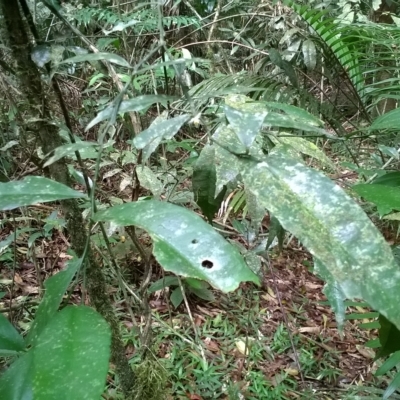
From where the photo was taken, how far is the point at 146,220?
1.49 ft

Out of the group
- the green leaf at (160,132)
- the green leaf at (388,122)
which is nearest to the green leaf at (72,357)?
the green leaf at (160,132)

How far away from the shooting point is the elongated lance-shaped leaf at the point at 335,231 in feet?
1.21

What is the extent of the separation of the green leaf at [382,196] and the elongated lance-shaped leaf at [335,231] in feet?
0.61

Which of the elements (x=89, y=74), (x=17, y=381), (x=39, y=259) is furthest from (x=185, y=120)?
A: (x=89, y=74)

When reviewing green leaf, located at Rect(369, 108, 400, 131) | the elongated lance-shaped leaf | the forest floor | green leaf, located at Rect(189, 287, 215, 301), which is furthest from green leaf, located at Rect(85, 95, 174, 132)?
green leaf, located at Rect(189, 287, 215, 301)

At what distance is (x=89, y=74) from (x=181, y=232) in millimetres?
2289

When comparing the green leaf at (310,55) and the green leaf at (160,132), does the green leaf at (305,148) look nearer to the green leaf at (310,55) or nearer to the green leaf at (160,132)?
the green leaf at (160,132)

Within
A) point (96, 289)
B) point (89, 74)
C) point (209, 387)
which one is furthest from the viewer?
point (89, 74)

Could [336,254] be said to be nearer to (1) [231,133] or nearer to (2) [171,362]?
(1) [231,133]

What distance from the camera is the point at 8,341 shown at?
0.55 m

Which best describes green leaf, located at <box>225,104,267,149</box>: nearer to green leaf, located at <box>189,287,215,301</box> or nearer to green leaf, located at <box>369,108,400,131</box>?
green leaf, located at <box>369,108,400,131</box>

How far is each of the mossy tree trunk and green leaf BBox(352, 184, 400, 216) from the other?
0.41 meters

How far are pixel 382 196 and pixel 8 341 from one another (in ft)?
1.71

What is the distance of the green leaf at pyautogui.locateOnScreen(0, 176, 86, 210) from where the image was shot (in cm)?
49
